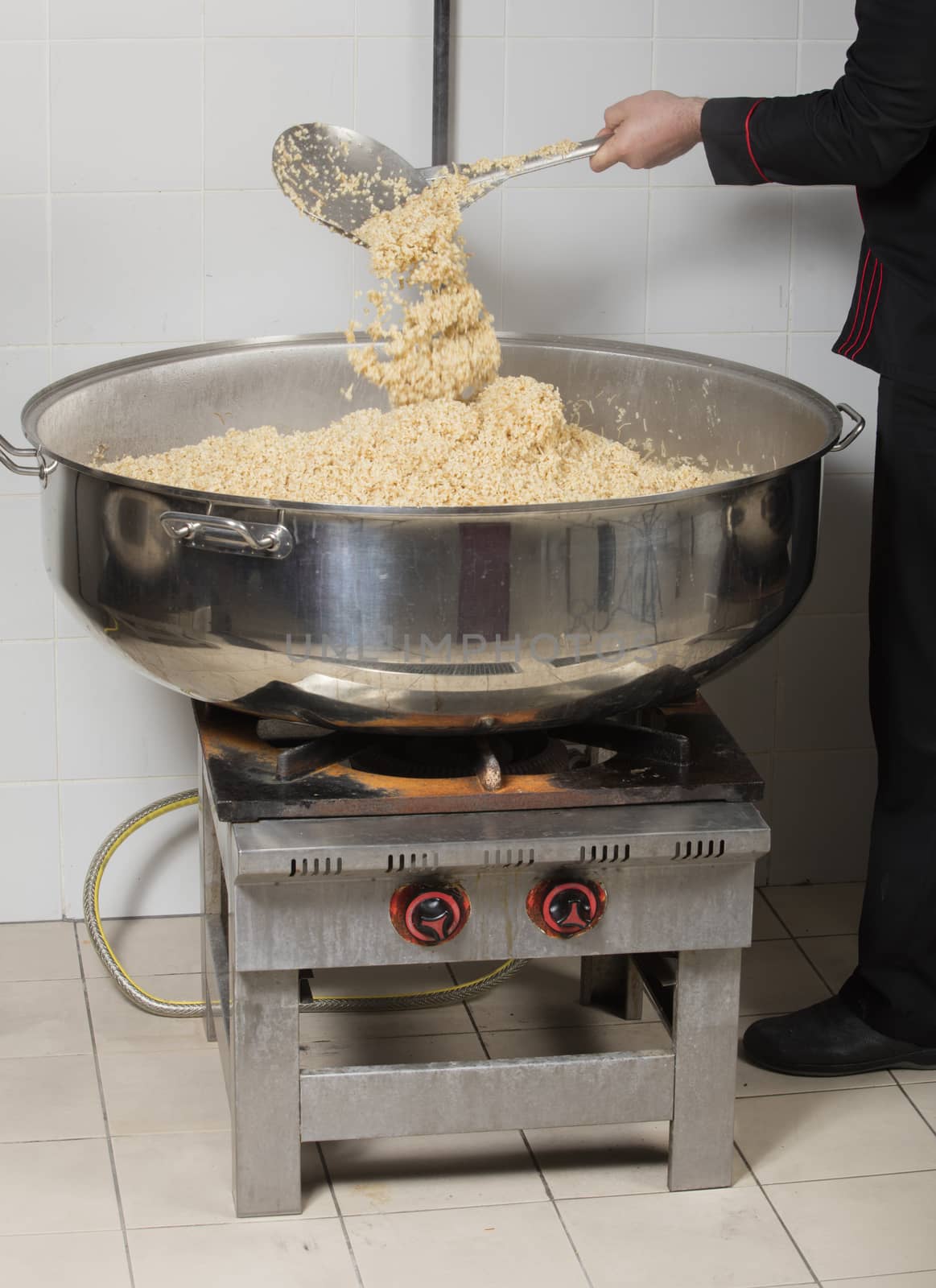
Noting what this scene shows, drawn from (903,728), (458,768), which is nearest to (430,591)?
(458,768)

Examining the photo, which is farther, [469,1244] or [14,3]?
[14,3]

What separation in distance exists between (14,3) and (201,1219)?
1530 mm

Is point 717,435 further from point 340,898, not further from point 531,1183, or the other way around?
point 531,1183

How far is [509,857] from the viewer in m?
1.67

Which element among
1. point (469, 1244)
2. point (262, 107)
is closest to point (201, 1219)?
point (469, 1244)

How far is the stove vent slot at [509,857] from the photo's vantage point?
1.67 m

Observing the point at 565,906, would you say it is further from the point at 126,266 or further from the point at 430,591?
the point at 126,266

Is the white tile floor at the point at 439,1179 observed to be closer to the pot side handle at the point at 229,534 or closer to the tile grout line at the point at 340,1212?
the tile grout line at the point at 340,1212

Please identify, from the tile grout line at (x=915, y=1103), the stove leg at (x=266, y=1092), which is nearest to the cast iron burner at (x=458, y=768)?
→ the stove leg at (x=266, y=1092)

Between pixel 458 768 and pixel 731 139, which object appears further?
pixel 731 139

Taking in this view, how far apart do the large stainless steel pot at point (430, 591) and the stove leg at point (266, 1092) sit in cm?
31

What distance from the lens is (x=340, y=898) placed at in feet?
5.54

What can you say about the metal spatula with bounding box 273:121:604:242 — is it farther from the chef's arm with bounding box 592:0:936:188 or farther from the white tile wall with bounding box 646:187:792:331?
the white tile wall with bounding box 646:187:792:331

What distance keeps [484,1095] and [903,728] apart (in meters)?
0.73
